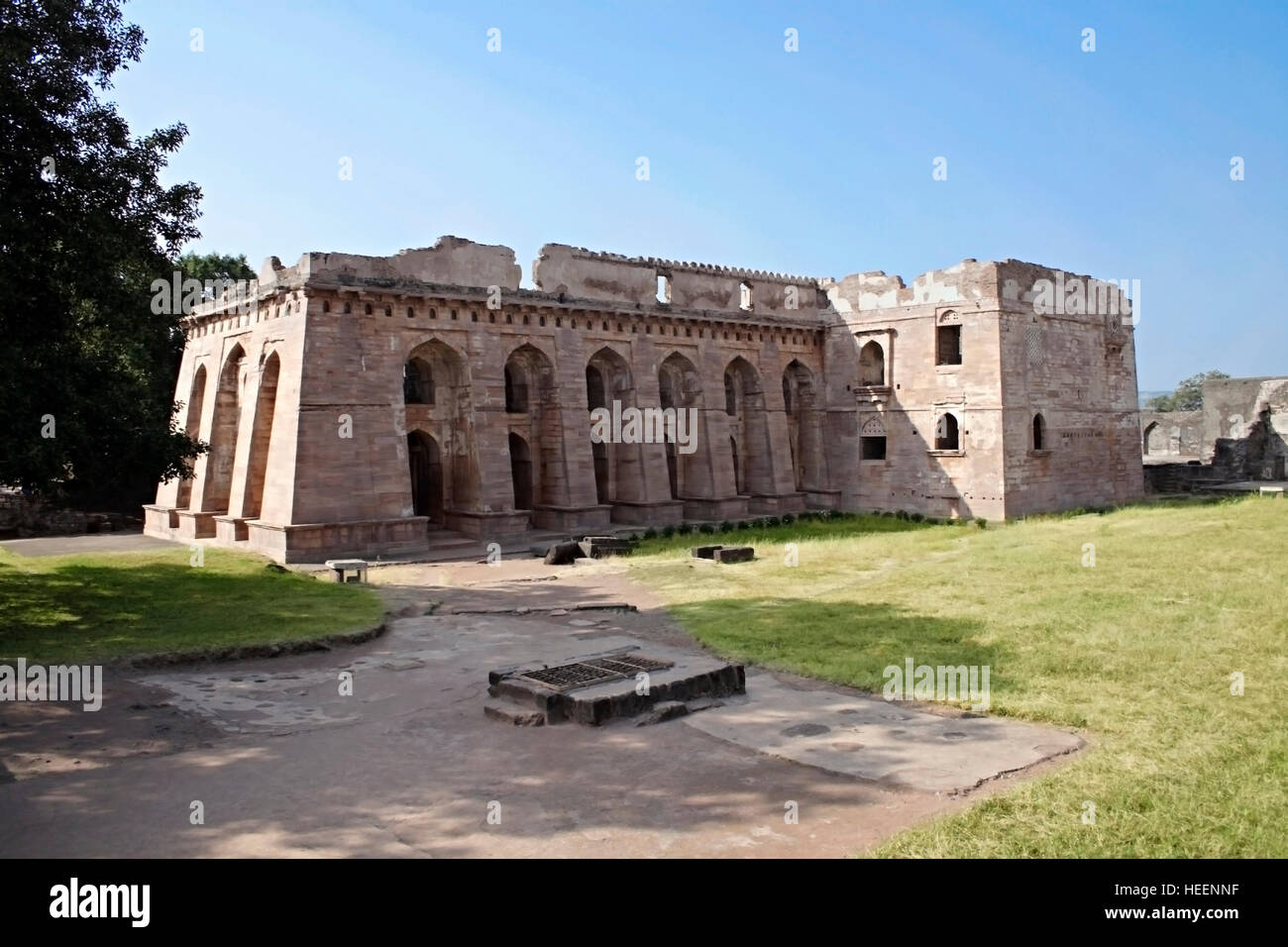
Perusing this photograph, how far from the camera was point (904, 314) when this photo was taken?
3006cm

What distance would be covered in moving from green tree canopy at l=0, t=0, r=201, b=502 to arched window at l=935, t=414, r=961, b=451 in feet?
73.3

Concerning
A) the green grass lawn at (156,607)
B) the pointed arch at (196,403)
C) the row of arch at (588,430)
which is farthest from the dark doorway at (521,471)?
the green grass lawn at (156,607)

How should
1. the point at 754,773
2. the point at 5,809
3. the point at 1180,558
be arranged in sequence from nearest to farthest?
the point at 5,809, the point at 754,773, the point at 1180,558

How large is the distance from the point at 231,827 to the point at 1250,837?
20.3 feet

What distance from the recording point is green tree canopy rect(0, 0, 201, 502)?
11227mm

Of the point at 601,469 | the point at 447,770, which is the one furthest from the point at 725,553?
the point at 447,770

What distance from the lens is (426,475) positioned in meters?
26.2

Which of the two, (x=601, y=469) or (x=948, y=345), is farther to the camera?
(x=948, y=345)

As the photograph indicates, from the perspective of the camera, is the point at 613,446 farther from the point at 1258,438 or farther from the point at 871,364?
the point at 1258,438

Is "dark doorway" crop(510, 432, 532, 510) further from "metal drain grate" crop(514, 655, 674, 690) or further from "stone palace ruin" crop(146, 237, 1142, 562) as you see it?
"metal drain grate" crop(514, 655, 674, 690)

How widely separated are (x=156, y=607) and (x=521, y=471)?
A: 14.6 meters

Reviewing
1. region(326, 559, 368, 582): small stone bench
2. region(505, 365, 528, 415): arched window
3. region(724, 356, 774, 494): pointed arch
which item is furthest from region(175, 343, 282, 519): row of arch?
region(724, 356, 774, 494): pointed arch

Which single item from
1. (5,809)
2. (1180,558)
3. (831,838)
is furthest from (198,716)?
(1180,558)
